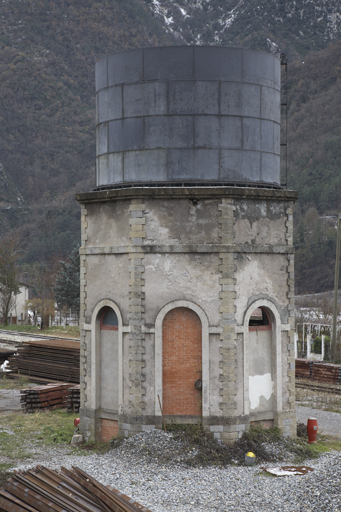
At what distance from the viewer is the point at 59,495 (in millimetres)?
10766

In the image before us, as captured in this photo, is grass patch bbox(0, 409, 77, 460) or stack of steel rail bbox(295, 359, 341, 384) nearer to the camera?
grass patch bbox(0, 409, 77, 460)

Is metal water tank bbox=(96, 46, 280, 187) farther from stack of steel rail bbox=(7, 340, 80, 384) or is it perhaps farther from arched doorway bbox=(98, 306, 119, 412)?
stack of steel rail bbox=(7, 340, 80, 384)

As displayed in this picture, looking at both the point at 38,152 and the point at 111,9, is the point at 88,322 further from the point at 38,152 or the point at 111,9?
the point at 111,9

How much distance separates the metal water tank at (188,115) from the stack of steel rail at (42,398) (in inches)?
355

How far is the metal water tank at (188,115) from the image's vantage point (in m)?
15.5

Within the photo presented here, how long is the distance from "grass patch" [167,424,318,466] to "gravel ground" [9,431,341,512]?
26 cm

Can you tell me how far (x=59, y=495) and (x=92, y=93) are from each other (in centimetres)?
14318

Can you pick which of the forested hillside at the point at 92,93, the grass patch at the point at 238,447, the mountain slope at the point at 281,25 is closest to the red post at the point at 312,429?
the grass patch at the point at 238,447

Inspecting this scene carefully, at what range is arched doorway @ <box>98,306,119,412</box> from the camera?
1580 cm

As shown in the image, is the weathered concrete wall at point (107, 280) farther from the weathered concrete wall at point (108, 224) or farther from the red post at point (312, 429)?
the red post at point (312, 429)

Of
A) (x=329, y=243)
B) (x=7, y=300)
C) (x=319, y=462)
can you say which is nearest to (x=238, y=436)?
(x=319, y=462)

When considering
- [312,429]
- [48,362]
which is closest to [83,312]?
[312,429]

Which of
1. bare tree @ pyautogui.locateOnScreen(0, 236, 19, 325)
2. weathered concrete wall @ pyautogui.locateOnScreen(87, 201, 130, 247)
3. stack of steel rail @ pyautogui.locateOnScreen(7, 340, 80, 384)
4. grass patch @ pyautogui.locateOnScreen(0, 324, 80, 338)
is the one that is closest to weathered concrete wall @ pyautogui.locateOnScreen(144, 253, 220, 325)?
weathered concrete wall @ pyautogui.locateOnScreen(87, 201, 130, 247)

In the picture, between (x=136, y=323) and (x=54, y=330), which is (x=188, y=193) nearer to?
(x=136, y=323)
